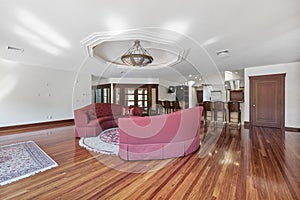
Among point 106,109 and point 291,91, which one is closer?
point 291,91

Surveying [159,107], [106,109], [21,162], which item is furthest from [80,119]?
[159,107]

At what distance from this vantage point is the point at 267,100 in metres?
6.13

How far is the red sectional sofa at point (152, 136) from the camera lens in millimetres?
2982

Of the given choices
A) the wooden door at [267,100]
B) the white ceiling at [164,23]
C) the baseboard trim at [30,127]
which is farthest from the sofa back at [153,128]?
the wooden door at [267,100]

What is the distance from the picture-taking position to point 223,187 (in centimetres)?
212

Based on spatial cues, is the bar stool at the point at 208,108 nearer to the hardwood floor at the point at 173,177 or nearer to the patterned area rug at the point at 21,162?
the hardwood floor at the point at 173,177

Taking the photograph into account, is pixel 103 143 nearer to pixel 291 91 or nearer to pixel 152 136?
pixel 152 136

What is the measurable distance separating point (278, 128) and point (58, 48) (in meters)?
7.66

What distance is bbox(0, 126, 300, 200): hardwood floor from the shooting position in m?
1.99

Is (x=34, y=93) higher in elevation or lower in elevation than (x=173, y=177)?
higher

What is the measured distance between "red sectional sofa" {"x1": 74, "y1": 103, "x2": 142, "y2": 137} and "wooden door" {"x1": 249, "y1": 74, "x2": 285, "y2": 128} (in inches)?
180

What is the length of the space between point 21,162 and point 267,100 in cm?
754

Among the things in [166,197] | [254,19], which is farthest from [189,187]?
[254,19]

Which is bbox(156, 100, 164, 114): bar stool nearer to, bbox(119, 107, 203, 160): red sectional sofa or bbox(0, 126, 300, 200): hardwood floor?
bbox(0, 126, 300, 200): hardwood floor
